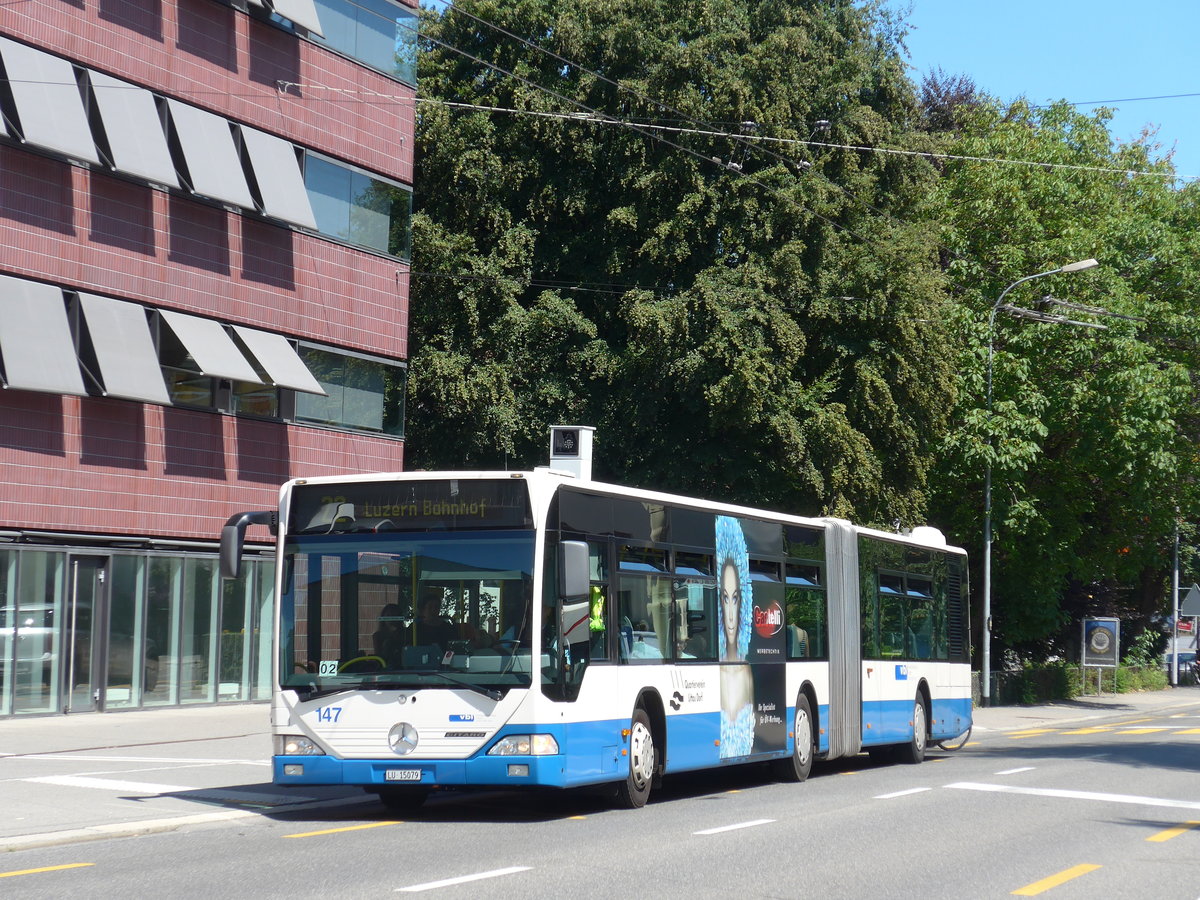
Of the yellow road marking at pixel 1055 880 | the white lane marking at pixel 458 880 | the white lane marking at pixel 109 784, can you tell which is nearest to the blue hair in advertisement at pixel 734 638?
the white lane marking at pixel 109 784

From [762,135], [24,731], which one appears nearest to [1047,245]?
[762,135]

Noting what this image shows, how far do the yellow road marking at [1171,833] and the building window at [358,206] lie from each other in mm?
21171

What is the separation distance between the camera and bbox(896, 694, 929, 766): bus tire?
71.8ft

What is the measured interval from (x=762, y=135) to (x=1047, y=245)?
340 inches

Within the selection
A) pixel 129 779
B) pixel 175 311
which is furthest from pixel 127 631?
pixel 129 779

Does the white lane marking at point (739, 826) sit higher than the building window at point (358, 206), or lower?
lower

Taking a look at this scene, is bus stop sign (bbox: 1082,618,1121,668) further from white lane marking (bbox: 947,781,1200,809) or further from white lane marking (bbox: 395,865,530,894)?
white lane marking (bbox: 395,865,530,894)

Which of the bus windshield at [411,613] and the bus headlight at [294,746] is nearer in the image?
the bus windshield at [411,613]

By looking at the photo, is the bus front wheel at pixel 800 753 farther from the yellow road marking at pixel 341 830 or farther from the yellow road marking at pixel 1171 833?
the yellow road marking at pixel 341 830

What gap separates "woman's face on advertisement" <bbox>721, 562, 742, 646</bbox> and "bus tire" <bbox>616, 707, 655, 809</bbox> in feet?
6.77

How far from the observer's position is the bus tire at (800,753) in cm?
1811

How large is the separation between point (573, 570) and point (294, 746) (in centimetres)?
271

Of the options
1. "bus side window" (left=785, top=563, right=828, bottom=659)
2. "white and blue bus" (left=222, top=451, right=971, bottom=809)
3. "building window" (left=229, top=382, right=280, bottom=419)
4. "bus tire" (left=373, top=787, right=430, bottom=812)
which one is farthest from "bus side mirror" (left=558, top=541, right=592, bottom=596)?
"building window" (left=229, top=382, right=280, bottom=419)

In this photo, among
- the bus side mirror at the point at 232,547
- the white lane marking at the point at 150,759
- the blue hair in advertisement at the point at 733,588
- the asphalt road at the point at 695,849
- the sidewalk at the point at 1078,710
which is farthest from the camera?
the sidewalk at the point at 1078,710
